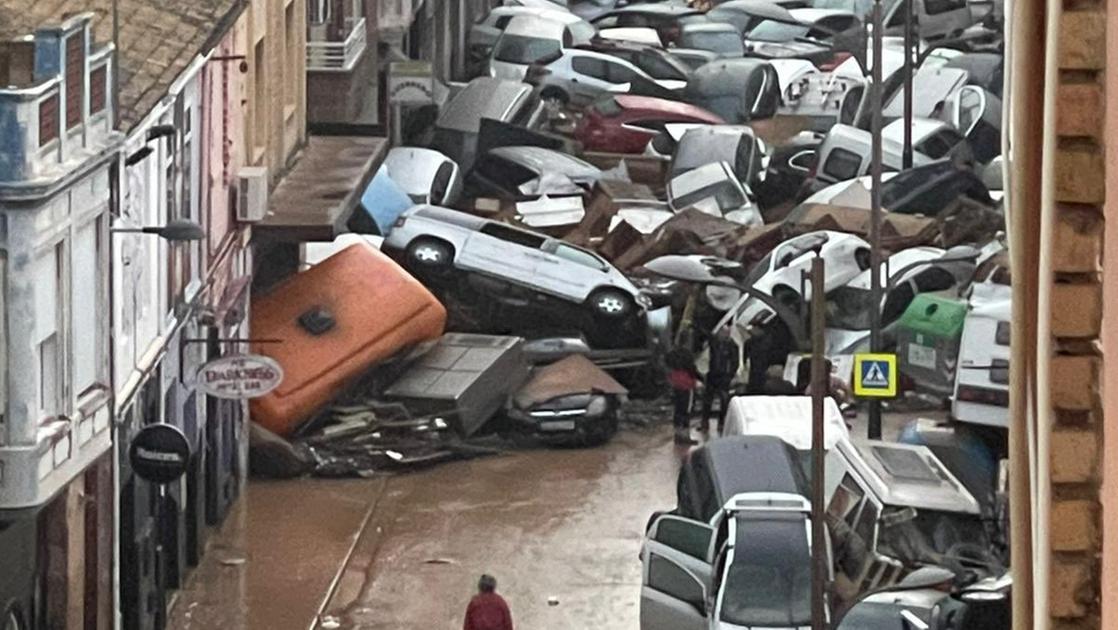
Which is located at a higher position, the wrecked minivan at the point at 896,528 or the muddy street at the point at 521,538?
the wrecked minivan at the point at 896,528

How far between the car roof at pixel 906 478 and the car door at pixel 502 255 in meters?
9.98

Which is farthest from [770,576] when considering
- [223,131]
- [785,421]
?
[223,131]

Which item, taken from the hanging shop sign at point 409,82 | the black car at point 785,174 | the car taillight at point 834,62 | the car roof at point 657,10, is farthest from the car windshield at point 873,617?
the car roof at point 657,10

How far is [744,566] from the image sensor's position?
70.0ft

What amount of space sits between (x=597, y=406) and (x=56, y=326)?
12557mm

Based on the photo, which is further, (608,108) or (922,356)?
(608,108)

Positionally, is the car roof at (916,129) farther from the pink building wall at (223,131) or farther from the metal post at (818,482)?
the metal post at (818,482)

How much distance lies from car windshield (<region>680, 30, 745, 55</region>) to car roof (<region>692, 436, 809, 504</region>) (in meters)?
34.0

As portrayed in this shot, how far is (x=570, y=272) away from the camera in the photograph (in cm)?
3450

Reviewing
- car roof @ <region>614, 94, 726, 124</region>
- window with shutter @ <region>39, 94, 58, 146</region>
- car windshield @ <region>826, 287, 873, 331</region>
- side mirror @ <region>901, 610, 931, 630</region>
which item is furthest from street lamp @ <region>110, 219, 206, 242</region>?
car roof @ <region>614, 94, 726, 124</region>

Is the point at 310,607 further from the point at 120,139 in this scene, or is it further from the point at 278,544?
the point at 120,139

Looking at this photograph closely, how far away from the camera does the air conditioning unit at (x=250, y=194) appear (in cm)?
2836

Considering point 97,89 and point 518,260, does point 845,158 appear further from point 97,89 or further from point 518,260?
point 97,89

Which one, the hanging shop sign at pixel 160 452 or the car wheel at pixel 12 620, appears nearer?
the car wheel at pixel 12 620
